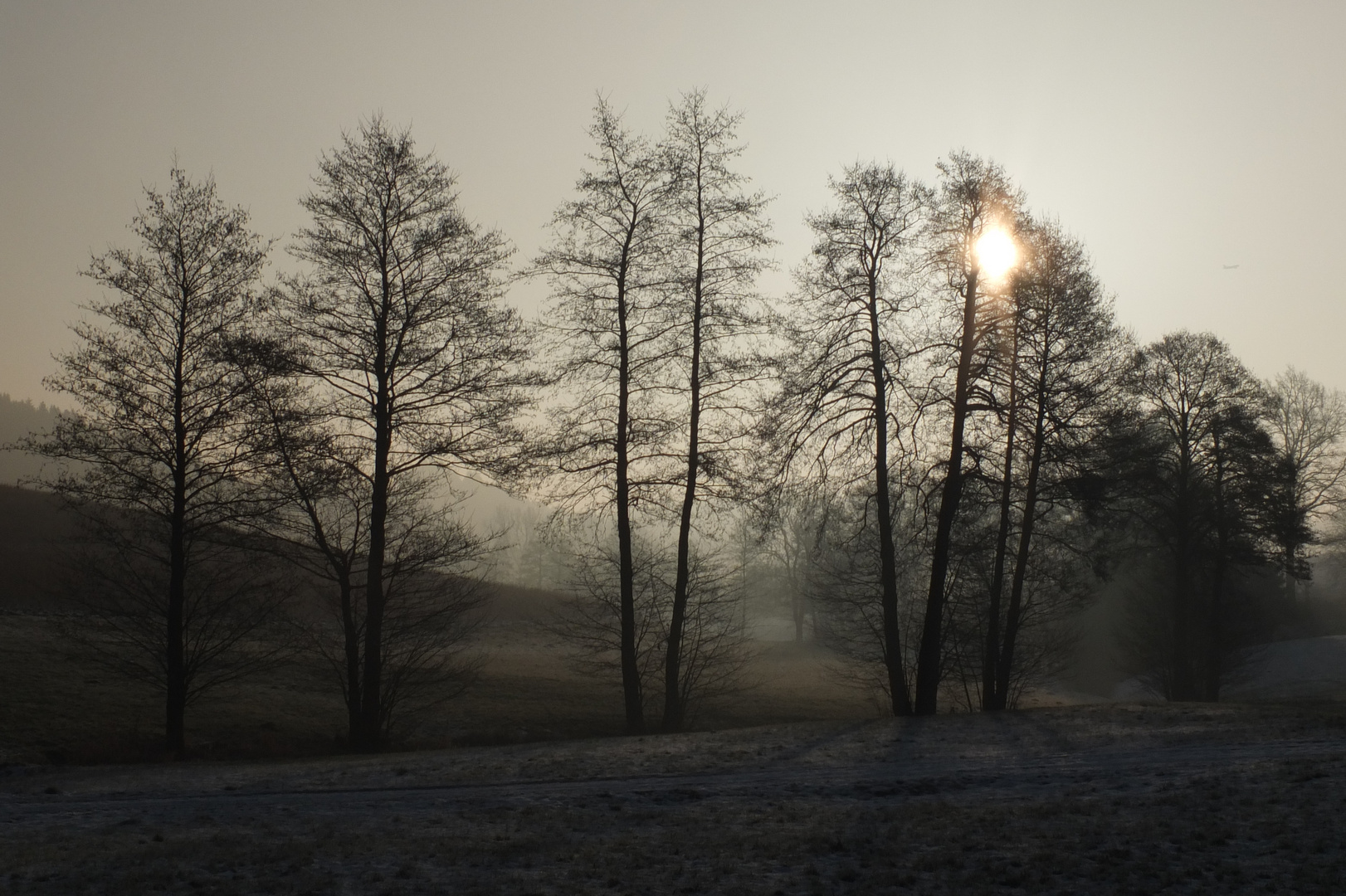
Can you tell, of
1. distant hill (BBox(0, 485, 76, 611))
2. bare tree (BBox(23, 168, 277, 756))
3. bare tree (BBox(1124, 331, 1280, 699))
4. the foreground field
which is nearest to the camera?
the foreground field

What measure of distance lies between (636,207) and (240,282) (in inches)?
303

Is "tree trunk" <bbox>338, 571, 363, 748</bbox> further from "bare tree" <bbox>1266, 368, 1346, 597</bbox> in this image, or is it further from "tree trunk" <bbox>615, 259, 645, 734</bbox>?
"bare tree" <bbox>1266, 368, 1346, 597</bbox>

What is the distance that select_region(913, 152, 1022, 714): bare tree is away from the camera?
1752cm

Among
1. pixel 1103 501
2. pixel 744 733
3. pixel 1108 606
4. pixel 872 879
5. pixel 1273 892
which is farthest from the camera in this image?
pixel 1108 606

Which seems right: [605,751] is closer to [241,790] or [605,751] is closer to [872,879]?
[241,790]

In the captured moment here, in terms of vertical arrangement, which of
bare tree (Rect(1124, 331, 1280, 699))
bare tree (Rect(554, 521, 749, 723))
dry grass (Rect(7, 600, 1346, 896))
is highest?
bare tree (Rect(1124, 331, 1280, 699))

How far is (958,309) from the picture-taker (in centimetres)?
1797

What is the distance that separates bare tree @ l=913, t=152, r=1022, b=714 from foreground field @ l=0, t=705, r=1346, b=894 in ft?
13.9

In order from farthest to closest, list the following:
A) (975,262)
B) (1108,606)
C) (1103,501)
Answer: (1108,606) < (1103,501) < (975,262)

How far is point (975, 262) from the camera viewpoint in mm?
17984

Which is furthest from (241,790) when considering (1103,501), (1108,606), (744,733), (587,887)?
(1108,606)

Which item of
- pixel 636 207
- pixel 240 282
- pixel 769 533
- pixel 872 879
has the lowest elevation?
pixel 872 879

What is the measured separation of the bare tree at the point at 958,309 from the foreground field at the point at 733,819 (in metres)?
4.25

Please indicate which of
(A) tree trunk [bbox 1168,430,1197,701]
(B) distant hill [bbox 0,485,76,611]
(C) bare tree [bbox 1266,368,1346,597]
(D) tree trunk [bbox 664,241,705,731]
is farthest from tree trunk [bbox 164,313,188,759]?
(C) bare tree [bbox 1266,368,1346,597]
